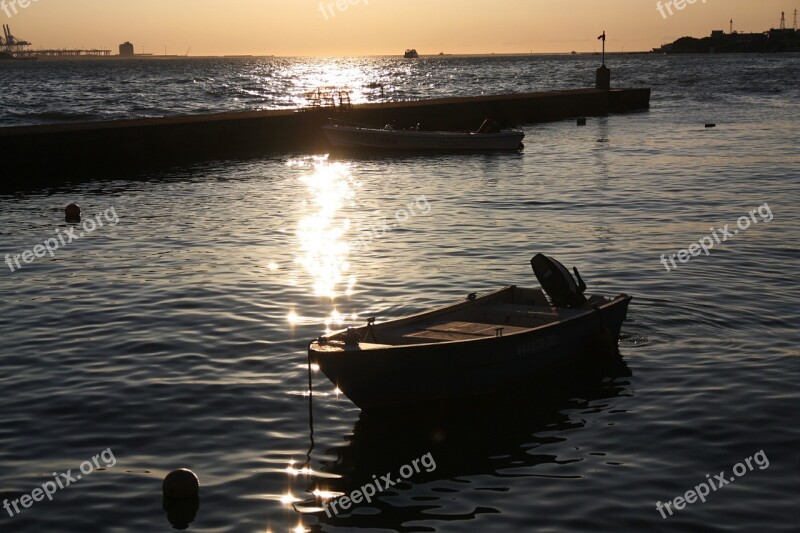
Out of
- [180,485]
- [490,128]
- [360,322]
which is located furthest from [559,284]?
[490,128]

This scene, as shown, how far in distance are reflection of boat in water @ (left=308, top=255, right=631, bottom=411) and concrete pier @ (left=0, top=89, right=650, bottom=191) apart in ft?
80.2

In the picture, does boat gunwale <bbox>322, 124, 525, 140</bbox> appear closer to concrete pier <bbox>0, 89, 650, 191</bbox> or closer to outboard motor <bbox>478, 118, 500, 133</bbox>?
outboard motor <bbox>478, 118, 500, 133</bbox>

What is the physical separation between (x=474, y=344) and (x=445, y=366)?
46 cm

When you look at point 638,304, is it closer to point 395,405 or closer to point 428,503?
point 395,405

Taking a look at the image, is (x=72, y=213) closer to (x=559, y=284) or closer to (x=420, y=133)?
(x=559, y=284)

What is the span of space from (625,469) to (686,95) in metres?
88.6

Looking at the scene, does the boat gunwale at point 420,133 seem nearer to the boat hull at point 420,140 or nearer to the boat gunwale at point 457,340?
the boat hull at point 420,140

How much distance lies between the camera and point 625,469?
10828 millimetres

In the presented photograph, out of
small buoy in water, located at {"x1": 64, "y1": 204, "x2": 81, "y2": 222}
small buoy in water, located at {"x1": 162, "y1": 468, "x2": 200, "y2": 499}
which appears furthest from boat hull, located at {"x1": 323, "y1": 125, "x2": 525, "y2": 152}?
small buoy in water, located at {"x1": 162, "y1": 468, "x2": 200, "y2": 499}

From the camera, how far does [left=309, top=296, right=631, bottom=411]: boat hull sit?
11.9 meters

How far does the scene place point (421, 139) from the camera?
1773 inches

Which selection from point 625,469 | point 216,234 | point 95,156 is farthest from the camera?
point 95,156

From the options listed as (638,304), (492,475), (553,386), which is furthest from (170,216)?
(492,475)

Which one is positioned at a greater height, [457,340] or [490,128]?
[490,128]
